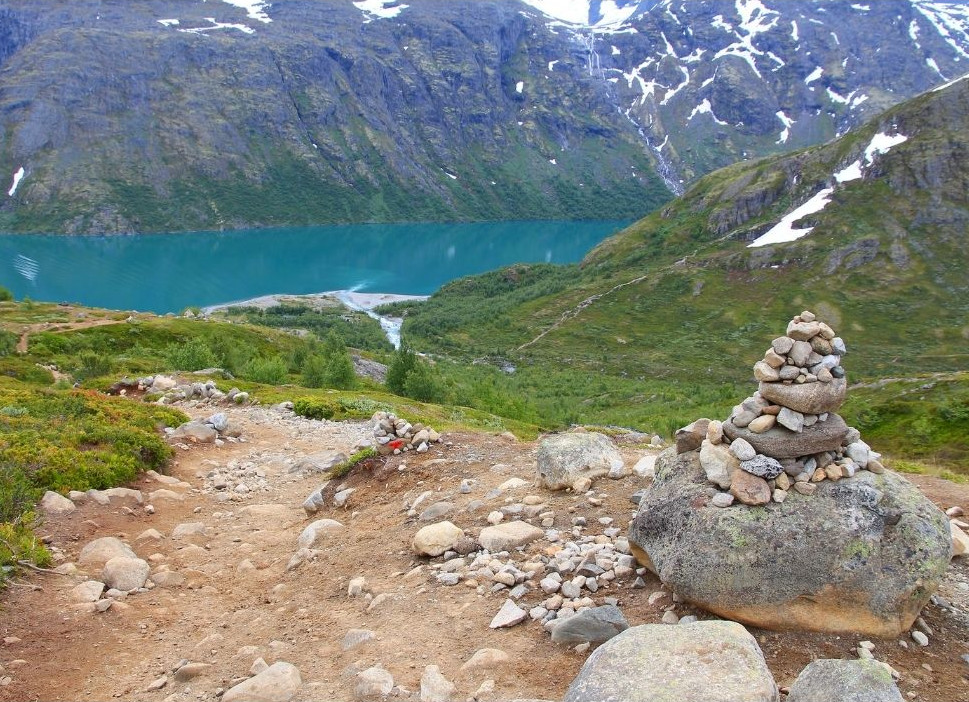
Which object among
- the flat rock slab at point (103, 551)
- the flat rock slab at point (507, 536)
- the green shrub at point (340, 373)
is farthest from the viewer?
the green shrub at point (340, 373)

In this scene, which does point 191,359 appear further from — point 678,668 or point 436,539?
point 678,668

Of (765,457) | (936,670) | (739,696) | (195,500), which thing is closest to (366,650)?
(739,696)

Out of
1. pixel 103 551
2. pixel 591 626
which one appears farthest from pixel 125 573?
pixel 591 626

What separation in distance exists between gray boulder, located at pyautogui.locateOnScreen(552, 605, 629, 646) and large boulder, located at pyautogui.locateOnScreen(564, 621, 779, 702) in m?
1.29

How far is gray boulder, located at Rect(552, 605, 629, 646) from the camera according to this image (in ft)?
30.6

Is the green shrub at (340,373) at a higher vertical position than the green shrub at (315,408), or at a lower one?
lower

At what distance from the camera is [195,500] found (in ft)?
61.6

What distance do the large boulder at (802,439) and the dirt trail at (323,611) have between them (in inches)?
105

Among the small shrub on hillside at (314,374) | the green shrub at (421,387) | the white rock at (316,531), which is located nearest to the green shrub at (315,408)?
the white rock at (316,531)

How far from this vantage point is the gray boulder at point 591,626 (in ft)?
30.6

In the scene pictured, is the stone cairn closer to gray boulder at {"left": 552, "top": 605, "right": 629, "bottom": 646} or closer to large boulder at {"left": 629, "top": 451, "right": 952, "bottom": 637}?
large boulder at {"left": 629, "top": 451, "right": 952, "bottom": 637}

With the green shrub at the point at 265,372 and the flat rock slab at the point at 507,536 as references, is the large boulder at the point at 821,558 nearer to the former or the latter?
the flat rock slab at the point at 507,536

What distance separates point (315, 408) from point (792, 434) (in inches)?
941

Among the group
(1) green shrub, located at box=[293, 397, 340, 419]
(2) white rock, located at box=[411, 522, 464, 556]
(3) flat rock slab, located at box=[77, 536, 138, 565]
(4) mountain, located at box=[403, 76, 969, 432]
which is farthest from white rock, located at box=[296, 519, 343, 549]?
(4) mountain, located at box=[403, 76, 969, 432]
